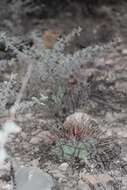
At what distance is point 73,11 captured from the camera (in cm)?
449

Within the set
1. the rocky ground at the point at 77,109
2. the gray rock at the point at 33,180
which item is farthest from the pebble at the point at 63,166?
the gray rock at the point at 33,180

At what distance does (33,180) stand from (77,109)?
31.8 inches

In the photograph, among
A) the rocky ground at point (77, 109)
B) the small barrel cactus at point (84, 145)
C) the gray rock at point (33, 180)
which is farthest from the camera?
the small barrel cactus at point (84, 145)

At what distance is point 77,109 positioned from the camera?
10.6 feet

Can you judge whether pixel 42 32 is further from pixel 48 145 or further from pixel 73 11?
pixel 48 145

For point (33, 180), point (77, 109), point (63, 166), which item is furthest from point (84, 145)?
point (77, 109)

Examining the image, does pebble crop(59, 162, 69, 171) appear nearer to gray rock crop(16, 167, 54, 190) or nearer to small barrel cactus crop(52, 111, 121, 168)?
small barrel cactus crop(52, 111, 121, 168)

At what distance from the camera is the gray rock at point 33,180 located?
2.48m

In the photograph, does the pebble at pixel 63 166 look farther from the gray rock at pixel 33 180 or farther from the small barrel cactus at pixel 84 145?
the gray rock at pixel 33 180

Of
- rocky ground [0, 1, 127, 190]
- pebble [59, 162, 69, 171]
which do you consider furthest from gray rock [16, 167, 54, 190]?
pebble [59, 162, 69, 171]

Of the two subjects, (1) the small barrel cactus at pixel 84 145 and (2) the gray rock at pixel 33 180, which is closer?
(2) the gray rock at pixel 33 180

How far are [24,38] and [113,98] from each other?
0.94 m

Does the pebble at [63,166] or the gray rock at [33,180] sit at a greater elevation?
the gray rock at [33,180]

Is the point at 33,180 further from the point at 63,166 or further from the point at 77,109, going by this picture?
the point at 77,109
